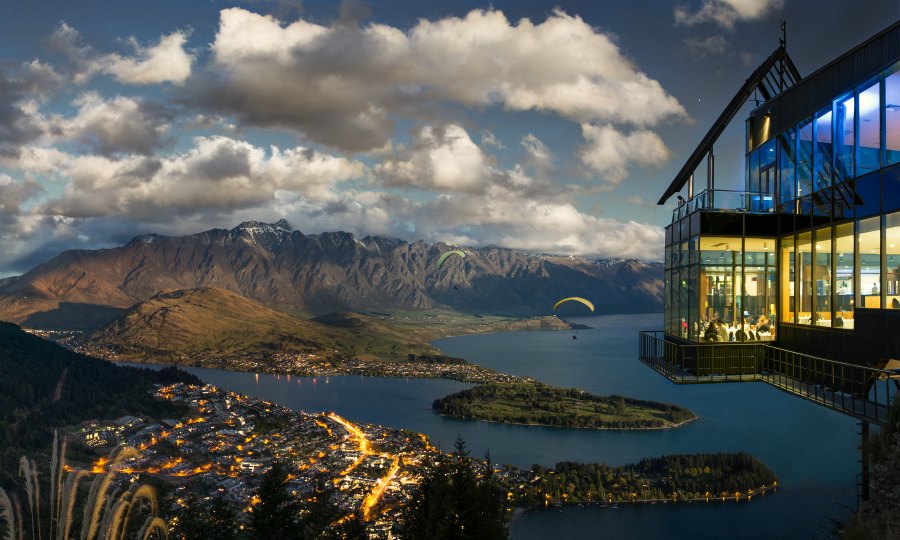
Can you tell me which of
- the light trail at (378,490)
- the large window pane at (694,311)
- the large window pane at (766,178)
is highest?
the large window pane at (766,178)

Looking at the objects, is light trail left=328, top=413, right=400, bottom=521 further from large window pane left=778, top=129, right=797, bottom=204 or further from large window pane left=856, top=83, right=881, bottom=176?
large window pane left=856, top=83, right=881, bottom=176

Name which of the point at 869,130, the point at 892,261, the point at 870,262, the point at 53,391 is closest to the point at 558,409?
the point at 53,391

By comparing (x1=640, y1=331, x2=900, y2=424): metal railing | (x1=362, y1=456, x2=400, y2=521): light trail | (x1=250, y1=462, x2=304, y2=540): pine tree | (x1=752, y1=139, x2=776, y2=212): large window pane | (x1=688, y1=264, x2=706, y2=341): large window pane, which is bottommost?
(x1=362, y1=456, x2=400, y2=521): light trail

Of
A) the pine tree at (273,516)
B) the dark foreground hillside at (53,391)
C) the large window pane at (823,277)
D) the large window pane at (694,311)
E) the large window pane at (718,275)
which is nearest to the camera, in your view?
the large window pane at (823,277)

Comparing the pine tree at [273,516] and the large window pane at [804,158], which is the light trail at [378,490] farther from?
the large window pane at [804,158]

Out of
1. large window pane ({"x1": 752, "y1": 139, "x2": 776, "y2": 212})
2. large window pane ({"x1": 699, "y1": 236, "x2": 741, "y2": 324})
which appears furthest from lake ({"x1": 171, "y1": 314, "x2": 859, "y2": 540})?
large window pane ({"x1": 752, "y1": 139, "x2": 776, "y2": 212})

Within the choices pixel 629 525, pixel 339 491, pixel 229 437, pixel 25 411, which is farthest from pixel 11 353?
pixel 629 525

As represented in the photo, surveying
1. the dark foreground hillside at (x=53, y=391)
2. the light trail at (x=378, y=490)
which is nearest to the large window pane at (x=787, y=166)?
the light trail at (x=378, y=490)
